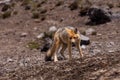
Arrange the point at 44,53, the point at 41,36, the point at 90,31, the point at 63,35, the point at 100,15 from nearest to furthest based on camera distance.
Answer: the point at 63,35 < the point at 44,53 < the point at 90,31 < the point at 41,36 < the point at 100,15

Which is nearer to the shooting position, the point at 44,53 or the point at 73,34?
the point at 73,34

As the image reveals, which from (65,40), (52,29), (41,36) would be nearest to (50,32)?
(41,36)

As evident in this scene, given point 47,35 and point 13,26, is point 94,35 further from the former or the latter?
point 13,26

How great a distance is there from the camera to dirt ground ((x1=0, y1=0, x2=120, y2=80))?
9.60 m

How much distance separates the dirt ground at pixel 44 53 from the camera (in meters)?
9.60

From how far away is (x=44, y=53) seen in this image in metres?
24.2

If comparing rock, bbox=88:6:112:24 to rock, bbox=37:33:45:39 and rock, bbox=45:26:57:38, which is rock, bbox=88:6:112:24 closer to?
rock, bbox=45:26:57:38

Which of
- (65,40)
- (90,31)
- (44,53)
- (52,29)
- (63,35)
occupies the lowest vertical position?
(52,29)

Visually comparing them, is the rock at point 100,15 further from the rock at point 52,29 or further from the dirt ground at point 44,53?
the rock at point 52,29

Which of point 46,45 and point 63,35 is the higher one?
point 63,35

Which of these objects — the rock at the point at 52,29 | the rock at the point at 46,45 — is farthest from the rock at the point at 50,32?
the rock at the point at 46,45

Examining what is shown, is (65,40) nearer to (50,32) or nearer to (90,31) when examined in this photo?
(90,31)

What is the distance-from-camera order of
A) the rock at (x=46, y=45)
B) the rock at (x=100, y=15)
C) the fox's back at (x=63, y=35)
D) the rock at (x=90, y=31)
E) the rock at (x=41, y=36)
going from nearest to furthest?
the fox's back at (x=63, y=35)
the rock at (x=46, y=45)
the rock at (x=90, y=31)
the rock at (x=41, y=36)
the rock at (x=100, y=15)

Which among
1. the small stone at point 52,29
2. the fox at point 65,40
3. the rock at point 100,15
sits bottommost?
the small stone at point 52,29
